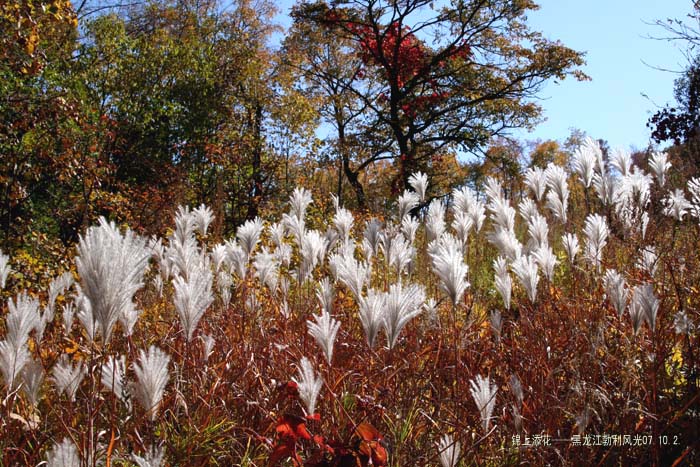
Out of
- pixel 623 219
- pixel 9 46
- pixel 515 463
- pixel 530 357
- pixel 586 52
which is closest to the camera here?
pixel 515 463

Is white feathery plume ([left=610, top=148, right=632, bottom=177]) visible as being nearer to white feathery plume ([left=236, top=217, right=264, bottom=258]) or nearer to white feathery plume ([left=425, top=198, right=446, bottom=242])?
white feathery plume ([left=425, top=198, right=446, bottom=242])

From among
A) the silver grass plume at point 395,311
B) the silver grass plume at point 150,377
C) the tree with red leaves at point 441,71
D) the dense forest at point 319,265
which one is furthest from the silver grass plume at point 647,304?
the tree with red leaves at point 441,71

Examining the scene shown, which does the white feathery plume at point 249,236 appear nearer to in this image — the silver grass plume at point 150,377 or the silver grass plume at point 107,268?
the silver grass plume at point 150,377

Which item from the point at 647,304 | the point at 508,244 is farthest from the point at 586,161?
the point at 647,304

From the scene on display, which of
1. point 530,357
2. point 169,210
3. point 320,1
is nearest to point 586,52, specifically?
point 320,1

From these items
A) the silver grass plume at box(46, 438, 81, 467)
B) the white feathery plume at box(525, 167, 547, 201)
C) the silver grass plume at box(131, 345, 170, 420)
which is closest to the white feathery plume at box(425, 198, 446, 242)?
the white feathery plume at box(525, 167, 547, 201)

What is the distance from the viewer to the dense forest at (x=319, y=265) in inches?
71.3

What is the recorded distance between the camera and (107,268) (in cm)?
114

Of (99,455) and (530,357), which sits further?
(530,357)

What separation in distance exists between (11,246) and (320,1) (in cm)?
1308

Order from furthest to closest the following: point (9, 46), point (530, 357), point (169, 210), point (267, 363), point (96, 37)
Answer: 1. point (96, 37)
2. point (169, 210)
3. point (9, 46)
4. point (267, 363)
5. point (530, 357)

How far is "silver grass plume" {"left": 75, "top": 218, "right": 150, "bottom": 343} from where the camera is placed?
113 centimetres

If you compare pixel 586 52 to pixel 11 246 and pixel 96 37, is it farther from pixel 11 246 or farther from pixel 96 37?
pixel 11 246

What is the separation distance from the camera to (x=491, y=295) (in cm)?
Answer: 556
